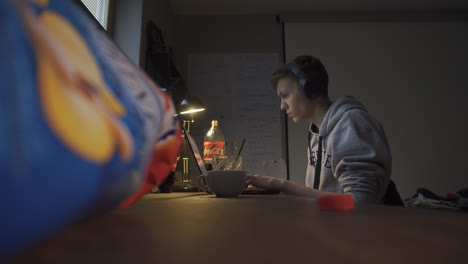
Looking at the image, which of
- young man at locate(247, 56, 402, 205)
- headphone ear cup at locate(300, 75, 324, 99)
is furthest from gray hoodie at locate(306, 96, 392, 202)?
headphone ear cup at locate(300, 75, 324, 99)

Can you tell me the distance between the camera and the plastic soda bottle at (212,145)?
138cm

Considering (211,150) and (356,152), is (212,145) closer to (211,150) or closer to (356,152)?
(211,150)

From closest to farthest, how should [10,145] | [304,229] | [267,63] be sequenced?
1. [10,145]
2. [304,229]
3. [267,63]

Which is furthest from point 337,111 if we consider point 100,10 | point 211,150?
point 100,10

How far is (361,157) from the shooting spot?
0.85 m

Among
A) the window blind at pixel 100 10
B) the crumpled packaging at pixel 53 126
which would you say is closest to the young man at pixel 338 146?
the crumpled packaging at pixel 53 126

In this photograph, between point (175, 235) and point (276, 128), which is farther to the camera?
point (276, 128)

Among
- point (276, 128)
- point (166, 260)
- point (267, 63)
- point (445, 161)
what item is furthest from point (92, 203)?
point (445, 161)

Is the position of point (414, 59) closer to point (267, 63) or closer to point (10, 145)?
point (267, 63)

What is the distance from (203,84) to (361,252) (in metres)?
2.11

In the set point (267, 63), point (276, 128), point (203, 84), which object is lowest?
point (276, 128)

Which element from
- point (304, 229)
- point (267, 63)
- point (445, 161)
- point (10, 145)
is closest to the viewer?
point (10, 145)

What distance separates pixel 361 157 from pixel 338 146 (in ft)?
0.30

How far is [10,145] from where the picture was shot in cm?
8
